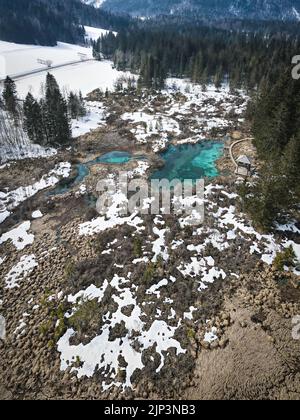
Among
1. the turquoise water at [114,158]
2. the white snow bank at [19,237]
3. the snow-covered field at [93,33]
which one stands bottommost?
the white snow bank at [19,237]

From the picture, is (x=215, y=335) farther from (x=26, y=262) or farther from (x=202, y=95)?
(x=202, y=95)

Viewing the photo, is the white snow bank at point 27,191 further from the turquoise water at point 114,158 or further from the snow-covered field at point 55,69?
the snow-covered field at point 55,69

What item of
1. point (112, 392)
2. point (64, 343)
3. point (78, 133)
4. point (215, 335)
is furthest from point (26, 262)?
point (78, 133)

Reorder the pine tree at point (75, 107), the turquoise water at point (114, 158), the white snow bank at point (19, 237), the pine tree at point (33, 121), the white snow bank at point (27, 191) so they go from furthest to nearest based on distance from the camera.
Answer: the pine tree at point (75, 107) < the pine tree at point (33, 121) < the turquoise water at point (114, 158) < the white snow bank at point (27, 191) < the white snow bank at point (19, 237)

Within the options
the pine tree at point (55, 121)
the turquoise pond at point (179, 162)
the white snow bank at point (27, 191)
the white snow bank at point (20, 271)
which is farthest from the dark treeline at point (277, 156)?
the pine tree at point (55, 121)

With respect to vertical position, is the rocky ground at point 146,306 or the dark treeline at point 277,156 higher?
the dark treeline at point 277,156
